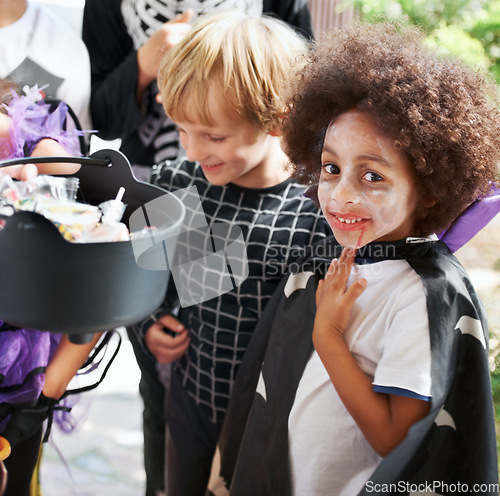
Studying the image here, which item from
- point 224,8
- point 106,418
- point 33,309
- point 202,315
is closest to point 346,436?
point 202,315

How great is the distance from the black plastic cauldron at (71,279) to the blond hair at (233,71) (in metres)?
0.37

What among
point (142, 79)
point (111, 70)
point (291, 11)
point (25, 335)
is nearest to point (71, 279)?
point (25, 335)

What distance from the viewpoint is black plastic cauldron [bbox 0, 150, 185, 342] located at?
524mm

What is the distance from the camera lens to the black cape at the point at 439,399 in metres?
0.72

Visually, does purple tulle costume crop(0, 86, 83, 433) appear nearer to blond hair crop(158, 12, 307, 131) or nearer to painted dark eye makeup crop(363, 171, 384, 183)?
blond hair crop(158, 12, 307, 131)

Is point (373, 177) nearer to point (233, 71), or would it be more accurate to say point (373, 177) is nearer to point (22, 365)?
point (233, 71)

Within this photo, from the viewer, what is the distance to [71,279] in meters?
0.54

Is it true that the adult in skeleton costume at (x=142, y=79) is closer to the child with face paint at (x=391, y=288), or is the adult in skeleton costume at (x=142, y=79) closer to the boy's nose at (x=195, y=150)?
the boy's nose at (x=195, y=150)

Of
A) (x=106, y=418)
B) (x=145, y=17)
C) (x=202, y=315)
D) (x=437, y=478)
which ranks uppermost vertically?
(x=145, y=17)

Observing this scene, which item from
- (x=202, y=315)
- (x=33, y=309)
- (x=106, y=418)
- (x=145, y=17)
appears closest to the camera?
(x=33, y=309)

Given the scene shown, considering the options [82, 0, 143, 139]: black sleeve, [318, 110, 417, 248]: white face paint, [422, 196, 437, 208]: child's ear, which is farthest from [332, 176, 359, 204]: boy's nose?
[82, 0, 143, 139]: black sleeve

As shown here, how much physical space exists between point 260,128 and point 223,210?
17cm

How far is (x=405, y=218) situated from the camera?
793 mm

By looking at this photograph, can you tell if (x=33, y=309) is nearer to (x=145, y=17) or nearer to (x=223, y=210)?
(x=223, y=210)
